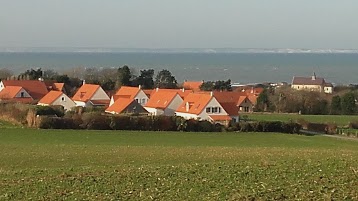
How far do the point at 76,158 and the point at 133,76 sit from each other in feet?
254

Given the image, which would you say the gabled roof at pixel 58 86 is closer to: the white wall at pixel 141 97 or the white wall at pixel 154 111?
the white wall at pixel 141 97

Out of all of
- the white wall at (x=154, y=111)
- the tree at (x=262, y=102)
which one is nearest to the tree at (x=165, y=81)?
the tree at (x=262, y=102)

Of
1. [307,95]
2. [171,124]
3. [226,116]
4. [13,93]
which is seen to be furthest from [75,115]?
[307,95]

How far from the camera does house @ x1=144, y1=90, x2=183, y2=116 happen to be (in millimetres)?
74812

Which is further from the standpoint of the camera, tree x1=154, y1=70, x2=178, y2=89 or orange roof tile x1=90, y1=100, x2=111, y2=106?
tree x1=154, y1=70, x2=178, y2=89

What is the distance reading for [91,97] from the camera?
268ft

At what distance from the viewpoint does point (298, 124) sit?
6144 centimetres

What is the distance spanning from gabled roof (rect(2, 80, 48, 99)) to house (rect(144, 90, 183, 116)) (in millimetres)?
15994

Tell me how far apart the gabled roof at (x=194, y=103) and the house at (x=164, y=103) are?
2.24 meters

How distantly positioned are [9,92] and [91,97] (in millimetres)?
10952

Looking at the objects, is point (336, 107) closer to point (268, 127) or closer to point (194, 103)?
point (194, 103)

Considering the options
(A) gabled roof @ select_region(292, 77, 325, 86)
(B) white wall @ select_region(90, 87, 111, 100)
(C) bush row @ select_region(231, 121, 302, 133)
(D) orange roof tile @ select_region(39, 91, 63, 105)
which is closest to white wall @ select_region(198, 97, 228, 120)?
(C) bush row @ select_region(231, 121, 302, 133)

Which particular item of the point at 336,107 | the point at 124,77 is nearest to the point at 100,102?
the point at 124,77

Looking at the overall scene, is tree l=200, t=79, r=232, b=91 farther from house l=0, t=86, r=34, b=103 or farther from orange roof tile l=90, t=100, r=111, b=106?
house l=0, t=86, r=34, b=103
